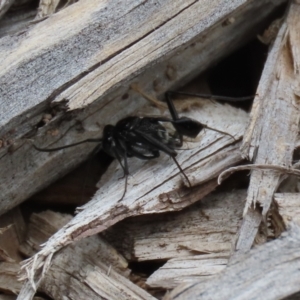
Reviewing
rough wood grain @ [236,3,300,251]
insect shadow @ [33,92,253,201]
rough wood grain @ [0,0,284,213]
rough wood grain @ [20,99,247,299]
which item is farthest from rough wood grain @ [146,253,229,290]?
rough wood grain @ [0,0,284,213]

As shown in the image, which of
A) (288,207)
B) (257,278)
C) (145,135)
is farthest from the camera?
(145,135)

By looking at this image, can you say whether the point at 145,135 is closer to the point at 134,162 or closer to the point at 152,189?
the point at 134,162

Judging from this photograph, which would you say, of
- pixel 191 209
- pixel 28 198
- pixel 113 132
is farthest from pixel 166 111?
pixel 28 198

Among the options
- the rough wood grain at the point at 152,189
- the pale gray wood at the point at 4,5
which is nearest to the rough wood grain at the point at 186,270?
the rough wood grain at the point at 152,189

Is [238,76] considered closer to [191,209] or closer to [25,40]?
[191,209]

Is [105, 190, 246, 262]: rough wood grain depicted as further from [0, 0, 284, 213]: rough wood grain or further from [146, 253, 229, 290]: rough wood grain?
[0, 0, 284, 213]: rough wood grain

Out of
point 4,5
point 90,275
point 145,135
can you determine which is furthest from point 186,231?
point 4,5
